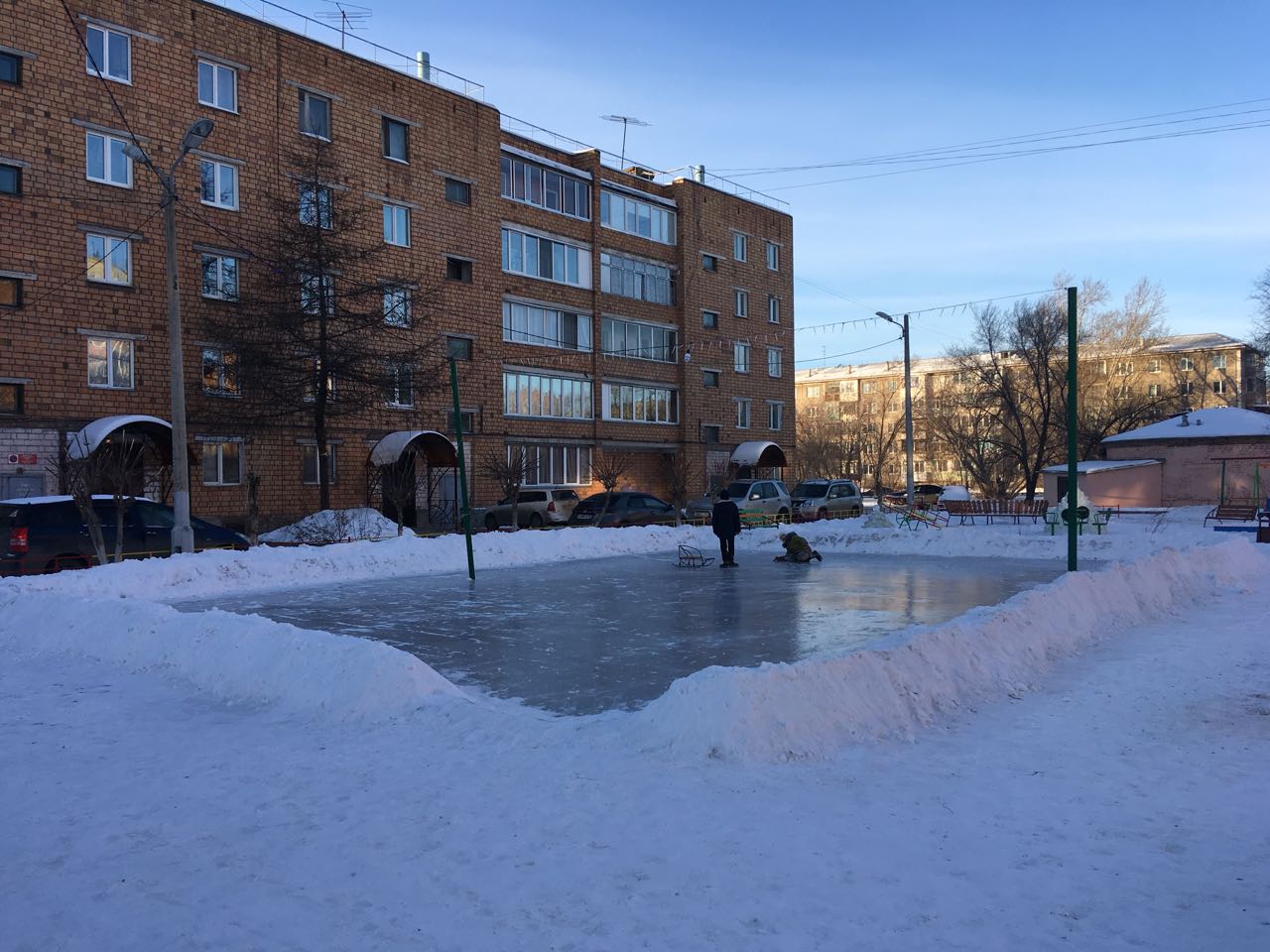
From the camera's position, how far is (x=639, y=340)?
48406mm

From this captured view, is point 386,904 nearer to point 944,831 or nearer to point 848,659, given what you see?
point 944,831

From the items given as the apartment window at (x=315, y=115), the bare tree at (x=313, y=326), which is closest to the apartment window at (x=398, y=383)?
the bare tree at (x=313, y=326)

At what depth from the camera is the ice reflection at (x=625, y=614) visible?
9828 millimetres

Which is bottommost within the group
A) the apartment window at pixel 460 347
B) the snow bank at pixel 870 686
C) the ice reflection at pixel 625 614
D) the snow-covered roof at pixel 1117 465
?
the ice reflection at pixel 625 614

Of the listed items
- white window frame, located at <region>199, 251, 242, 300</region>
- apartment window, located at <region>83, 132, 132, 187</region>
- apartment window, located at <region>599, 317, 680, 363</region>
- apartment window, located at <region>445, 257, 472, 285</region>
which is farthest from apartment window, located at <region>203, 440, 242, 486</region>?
apartment window, located at <region>599, 317, 680, 363</region>

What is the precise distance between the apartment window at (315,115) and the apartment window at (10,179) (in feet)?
30.7

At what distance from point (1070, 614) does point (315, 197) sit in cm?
2718

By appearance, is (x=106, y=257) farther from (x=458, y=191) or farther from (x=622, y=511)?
(x=622, y=511)

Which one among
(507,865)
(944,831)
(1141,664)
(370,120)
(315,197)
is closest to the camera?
(507,865)

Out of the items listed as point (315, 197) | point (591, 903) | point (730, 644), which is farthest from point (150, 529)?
point (591, 903)

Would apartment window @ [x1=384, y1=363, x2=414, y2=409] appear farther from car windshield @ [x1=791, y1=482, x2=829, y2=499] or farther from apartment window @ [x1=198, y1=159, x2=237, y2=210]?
car windshield @ [x1=791, y1=482, x2=829, y2=499]

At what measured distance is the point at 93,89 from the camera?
2828 centimetres

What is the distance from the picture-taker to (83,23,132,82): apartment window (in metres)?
28.4

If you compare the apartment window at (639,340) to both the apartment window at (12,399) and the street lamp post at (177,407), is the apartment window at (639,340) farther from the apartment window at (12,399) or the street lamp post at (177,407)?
the street lamp post at (177,407)
